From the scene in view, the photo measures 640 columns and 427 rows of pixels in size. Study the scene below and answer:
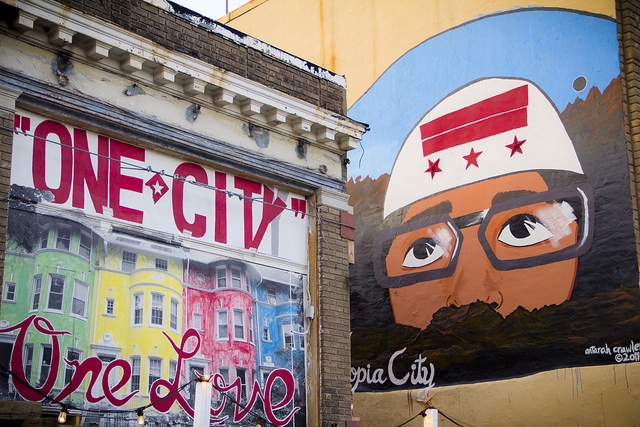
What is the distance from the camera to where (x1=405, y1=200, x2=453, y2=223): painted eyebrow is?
18547mm

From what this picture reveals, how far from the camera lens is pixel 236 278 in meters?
12.4

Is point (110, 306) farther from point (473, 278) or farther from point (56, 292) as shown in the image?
point (473, 278)

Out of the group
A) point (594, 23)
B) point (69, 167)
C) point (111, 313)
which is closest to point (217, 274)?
point (111, 313)

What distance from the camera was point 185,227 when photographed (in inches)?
468

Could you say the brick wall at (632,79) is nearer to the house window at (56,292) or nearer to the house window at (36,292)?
the house window at (56,292)

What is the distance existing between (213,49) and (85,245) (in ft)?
13.5

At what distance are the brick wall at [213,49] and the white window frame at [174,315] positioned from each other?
4.01 m

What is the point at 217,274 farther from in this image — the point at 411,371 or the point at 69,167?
the point at 411,371

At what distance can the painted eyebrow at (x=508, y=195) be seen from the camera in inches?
665

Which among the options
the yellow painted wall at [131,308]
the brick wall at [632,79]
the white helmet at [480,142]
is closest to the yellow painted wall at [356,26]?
the brick wall at [632,79]

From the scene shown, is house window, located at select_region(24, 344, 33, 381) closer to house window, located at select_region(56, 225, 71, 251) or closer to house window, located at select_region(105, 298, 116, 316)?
house window, located at select_region(105, 298, 116, 316)

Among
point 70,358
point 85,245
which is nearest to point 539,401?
point 70,358

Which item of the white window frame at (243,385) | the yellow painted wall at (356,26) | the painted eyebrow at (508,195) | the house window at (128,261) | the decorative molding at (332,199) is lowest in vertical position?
the white window frame at (243,385)

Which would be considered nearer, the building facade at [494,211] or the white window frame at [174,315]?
the white window frame at [174,315]
